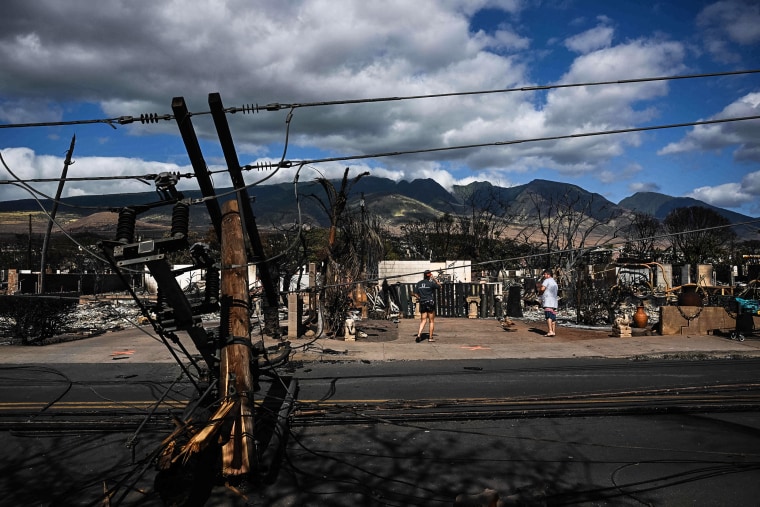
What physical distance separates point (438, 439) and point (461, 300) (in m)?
15.4

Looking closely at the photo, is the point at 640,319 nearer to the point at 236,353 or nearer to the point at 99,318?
the point at 236,353

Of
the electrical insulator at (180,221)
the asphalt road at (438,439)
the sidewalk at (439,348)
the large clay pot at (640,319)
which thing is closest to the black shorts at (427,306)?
the sidewalk at (439,348)

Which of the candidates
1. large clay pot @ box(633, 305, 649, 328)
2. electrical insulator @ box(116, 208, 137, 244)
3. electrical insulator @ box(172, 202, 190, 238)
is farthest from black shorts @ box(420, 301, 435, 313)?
electrical insulator @ box(116, 208, 137, 244)

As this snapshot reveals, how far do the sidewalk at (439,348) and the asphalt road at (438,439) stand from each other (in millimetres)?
1800

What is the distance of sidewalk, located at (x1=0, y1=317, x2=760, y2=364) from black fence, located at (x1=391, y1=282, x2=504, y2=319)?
5.73 m

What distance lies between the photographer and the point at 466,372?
9.73 meters

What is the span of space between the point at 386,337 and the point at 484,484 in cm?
950

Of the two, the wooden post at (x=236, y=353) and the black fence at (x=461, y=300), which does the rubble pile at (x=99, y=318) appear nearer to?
the black fence at (x=461, y=300)

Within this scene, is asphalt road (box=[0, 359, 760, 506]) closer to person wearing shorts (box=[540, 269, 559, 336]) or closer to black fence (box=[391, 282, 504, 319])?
person wearing shorts (box=[540, 269, 559, 336])

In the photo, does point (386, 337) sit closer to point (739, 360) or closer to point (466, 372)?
point (466, 372)

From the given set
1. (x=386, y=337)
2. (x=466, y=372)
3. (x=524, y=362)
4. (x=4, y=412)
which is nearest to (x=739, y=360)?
(x=524, y=362)

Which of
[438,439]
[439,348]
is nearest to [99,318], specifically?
[439,348]

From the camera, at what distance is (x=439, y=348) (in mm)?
12336

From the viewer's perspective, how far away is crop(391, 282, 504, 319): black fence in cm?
2086
